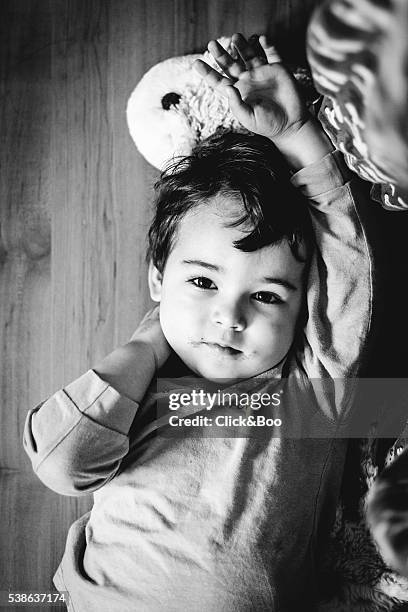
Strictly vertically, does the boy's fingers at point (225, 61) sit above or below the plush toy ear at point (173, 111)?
above

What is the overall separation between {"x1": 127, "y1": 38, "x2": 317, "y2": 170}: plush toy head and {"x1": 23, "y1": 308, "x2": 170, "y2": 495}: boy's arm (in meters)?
0.35

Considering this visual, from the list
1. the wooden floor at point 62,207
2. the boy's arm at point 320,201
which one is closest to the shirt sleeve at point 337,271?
the boy's arm at point 320,201

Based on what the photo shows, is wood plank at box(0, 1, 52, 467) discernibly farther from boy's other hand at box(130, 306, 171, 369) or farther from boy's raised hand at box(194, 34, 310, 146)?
boy's raised hand at box(194, 34, 310, 146)

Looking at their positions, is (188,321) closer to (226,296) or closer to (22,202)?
(226,296)

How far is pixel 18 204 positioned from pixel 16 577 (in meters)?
0.63

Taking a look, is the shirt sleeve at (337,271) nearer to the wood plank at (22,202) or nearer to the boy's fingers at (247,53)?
the boy's fingers at (247,53)

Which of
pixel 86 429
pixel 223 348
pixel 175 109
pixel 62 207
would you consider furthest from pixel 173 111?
pixel 86 429

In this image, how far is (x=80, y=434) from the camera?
2.26 ft

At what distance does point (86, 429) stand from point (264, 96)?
473 millimetres

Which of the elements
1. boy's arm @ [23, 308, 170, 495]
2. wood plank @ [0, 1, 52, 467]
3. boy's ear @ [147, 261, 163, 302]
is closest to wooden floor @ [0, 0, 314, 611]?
wood plank @ [0, 1, 52, 467]

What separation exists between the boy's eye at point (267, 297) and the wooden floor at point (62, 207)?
0.28 meters

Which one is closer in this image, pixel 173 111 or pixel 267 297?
pixel 267 297

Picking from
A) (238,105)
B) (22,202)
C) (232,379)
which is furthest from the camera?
(22,202)

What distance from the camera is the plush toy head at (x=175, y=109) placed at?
0.82 metres
